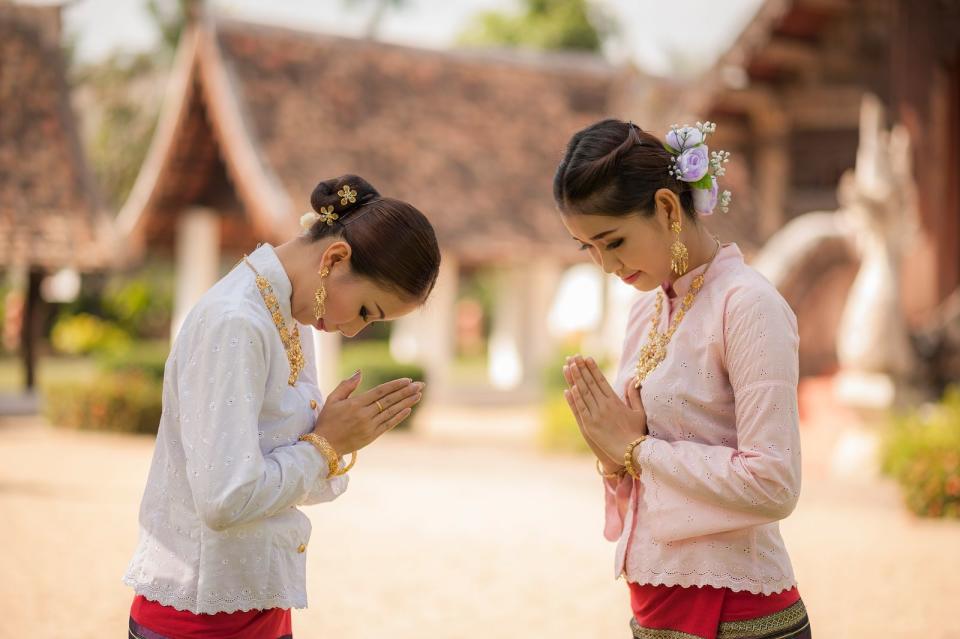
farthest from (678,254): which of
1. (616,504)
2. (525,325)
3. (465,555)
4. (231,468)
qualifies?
(525,325)

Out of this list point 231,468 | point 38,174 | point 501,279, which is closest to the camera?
point 231,468

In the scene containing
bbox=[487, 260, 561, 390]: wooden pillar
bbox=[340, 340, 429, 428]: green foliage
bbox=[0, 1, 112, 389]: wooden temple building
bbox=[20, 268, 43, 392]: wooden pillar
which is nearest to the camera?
bbox=[340, 340, 429, 428]: green foliage

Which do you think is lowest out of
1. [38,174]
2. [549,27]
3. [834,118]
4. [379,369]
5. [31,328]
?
[379,369]

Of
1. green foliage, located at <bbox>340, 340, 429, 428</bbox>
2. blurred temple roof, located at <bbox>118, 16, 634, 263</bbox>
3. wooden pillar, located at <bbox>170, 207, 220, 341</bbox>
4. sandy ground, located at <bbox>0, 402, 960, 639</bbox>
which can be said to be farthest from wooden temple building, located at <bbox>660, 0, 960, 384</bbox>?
wooden pillar, located at <bbox>170, 207, 220, 341</bbox>

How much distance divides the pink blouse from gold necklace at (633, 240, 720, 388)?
0.06 ft

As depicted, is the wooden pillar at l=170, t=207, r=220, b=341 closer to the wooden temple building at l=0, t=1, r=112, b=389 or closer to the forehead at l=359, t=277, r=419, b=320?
the wooden temple building at l=0, t=1, r=112, b=389

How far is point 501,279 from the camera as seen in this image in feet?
69.5

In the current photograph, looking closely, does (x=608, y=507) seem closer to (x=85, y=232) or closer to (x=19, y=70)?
(x=85, y=232)

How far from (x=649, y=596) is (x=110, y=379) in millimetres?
12104

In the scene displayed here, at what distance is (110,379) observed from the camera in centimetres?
1348

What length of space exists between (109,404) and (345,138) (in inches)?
240

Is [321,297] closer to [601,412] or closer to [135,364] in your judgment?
[601,412]

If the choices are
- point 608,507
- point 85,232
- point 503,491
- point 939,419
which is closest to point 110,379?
point 85,232

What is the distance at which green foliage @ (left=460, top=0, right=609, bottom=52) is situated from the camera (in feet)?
110
